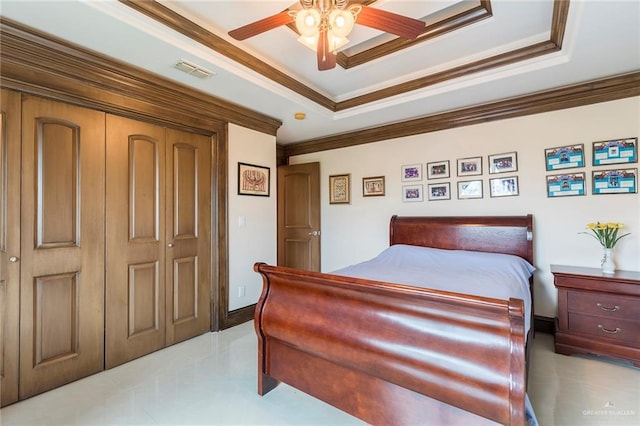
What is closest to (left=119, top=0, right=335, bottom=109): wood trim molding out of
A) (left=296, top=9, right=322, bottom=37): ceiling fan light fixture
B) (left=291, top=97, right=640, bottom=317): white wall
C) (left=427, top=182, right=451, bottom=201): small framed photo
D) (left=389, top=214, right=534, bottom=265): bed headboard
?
(left=296, top=9, right=322, bottom=37): ceiling fan light fixture

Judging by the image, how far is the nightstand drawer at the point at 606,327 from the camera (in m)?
2.23

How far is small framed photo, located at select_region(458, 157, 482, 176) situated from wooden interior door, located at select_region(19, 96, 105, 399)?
3448 mm

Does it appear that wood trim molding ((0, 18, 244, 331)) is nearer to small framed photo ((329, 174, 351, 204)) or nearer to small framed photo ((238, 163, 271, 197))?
small framed photo ((238, 163, 271, 197))

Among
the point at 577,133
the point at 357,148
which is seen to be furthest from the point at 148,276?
the point at 577,133

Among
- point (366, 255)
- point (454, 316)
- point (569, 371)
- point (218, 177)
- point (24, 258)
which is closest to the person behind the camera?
point (454, 316)

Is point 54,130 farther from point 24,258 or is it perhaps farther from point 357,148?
point 357,148

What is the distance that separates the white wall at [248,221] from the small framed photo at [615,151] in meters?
3.27

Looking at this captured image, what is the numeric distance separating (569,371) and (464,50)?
2616 mm

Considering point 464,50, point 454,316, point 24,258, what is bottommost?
point 454,316

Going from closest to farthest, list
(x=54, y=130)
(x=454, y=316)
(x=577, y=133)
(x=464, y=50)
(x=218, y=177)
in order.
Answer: (x=454, y=316) < (x=54, y=130) < (x=464, y=50) < (x=577, y=133) < (x=218, y=177)

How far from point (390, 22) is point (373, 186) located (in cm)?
252

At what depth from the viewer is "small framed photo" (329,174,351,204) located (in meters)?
4.21

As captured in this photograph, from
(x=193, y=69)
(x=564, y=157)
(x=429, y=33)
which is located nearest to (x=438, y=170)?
(x=564, y=157)

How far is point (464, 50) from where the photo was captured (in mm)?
2434
